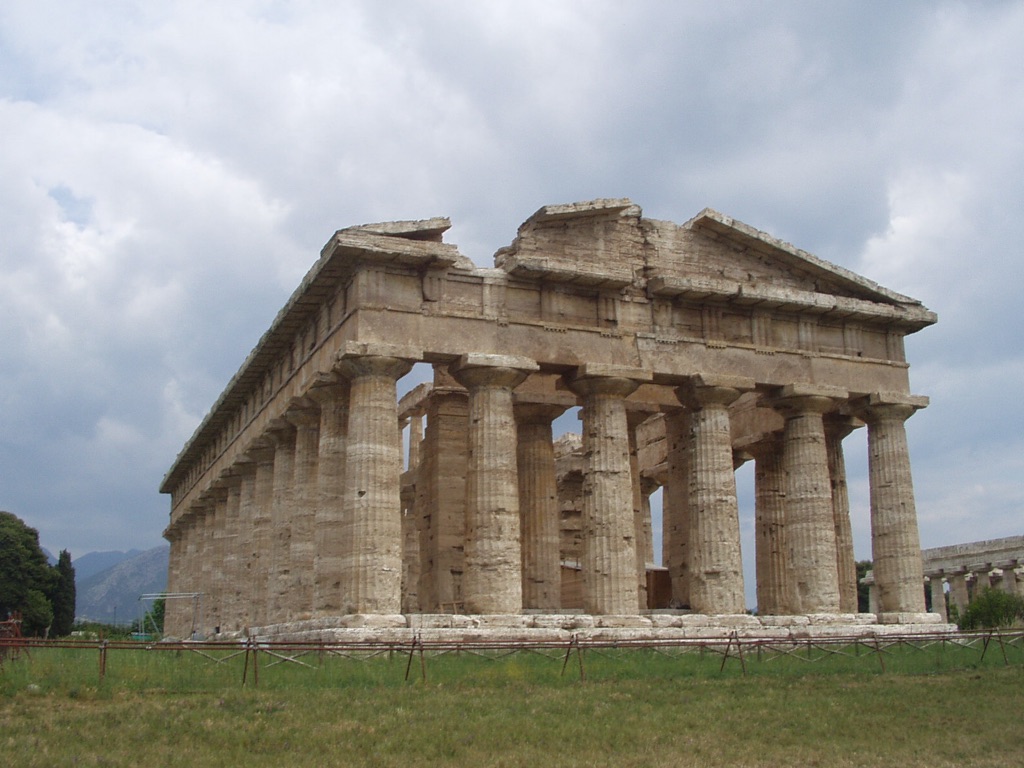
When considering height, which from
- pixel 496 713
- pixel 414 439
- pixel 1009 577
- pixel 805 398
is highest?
pixel 414 439

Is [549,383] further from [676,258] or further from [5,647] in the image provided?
[5,647]

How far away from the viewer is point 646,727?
1537cm

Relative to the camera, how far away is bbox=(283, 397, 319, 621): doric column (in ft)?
97.5

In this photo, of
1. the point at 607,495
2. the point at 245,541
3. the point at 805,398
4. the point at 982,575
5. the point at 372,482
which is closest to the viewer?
the point at 372,482

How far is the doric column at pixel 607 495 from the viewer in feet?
89.5

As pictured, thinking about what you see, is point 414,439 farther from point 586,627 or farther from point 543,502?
point 586,627

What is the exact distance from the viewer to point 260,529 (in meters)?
35.2

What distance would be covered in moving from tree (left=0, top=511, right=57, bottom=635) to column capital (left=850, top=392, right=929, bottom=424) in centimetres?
4879

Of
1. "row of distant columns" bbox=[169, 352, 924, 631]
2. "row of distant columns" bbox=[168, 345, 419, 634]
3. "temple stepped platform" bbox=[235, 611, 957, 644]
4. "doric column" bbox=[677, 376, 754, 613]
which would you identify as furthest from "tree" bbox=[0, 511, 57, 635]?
"doric column" bbox=[677, 376, 754, 613]

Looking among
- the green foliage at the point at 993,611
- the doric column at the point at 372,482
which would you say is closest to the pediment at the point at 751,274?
the doric column at the point at 372,482

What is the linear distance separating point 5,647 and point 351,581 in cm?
852

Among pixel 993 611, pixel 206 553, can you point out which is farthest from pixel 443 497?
pixel 993 611

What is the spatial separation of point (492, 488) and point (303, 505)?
6745mm

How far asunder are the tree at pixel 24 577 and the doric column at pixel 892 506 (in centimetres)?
4858
